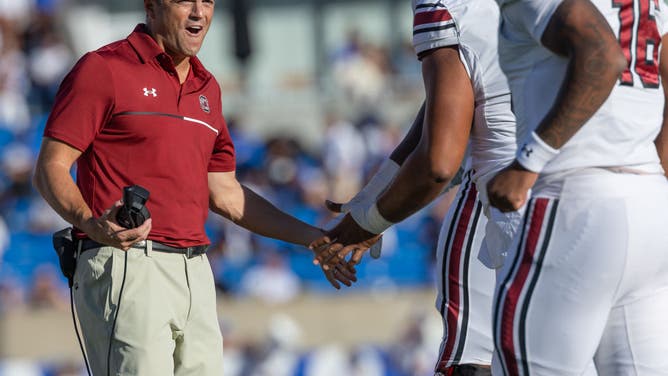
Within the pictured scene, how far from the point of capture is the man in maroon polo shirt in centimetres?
438

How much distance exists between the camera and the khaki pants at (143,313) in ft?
14.4

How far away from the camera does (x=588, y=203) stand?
3502 mm

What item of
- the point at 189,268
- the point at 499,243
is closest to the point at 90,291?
the point at 189,268

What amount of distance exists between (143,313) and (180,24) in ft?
3.87

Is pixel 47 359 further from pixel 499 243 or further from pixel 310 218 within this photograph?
pixel 499 243

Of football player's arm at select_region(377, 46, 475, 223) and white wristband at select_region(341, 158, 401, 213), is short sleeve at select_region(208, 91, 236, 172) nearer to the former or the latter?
→ white wristband at select_region(341, 158, 401, 213)

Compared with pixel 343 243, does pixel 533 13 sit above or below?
above

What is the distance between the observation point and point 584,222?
3502 mm

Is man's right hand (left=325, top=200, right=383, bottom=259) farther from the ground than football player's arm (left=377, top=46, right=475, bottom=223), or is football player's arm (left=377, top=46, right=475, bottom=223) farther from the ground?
football player's arm (left=377, top=46, right=475, bottom=223)

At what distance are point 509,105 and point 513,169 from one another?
0.92 m

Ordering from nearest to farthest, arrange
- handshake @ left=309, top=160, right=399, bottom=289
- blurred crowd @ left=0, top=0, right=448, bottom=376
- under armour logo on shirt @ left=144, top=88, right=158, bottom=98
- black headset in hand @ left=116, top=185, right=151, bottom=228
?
black headset in hand @ left=116, top=185, right=151, bottom=228 < under armour logo on shirt @ left=144, top=88, right=158, bottom=98 < handshake @ left=309, top=160, right=399, bottom=289 < blurred crowd @ left=0, top=0, right=448, bottom=376

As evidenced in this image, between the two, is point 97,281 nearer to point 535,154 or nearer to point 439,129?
point 439,129

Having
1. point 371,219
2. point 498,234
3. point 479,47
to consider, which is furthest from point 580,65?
point 371,219

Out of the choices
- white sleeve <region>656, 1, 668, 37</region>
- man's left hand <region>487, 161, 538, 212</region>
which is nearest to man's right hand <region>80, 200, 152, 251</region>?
man's left hand <region>487, 161, 538, 212</region>
